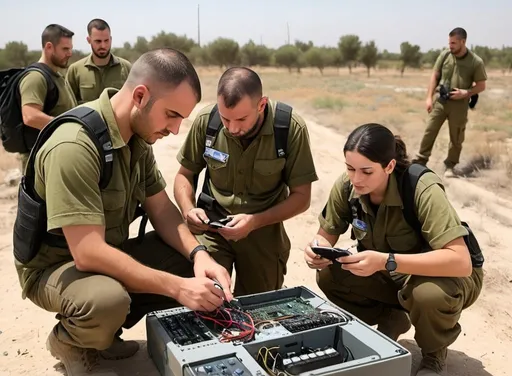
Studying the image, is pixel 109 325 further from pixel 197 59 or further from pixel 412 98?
pixel 197 59

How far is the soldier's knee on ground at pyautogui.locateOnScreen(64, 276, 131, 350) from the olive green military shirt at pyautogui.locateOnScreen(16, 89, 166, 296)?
1.06ft

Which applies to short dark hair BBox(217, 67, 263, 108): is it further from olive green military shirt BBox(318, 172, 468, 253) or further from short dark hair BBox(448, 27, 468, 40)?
short dark hair BBox(448, 27, 468, 40)

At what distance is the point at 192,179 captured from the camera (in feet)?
14.1

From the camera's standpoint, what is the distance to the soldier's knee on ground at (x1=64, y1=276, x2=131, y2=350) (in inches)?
109

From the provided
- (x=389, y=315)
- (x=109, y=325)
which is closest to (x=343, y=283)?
(x=389, y=315)

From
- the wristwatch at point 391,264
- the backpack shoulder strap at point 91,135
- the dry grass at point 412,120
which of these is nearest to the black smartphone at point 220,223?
the backpack shoulder strap at point 91,135

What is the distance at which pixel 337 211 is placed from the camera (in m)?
3.64

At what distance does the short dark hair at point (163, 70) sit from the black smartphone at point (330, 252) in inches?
45.3

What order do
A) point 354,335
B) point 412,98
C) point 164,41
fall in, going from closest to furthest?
point 354,335 → point 412,98 → point 164,41

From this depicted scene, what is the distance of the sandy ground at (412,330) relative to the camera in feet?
11.7

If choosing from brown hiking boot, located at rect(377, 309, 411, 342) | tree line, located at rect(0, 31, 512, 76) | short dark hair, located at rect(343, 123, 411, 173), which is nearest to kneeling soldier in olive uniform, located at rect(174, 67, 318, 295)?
short dark hair, located at rect(343, 123, 411, 173)

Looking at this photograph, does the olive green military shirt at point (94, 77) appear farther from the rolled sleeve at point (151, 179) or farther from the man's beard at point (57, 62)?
the rolled sleeve at point (151, 179)

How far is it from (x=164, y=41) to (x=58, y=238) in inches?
2082

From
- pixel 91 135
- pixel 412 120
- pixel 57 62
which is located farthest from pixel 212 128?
pixel 412 120
